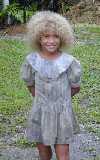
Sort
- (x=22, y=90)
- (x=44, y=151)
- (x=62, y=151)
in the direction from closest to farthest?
(x=62, y=151), (x=44, y=151), (x=22, y=90)

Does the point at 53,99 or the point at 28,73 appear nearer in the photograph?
the point at 53,99

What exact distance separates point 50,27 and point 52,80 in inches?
16.5

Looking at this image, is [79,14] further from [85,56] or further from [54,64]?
[54,64]

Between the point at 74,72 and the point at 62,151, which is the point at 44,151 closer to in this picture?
the point at 62,151

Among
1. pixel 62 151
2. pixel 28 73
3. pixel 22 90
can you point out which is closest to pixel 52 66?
pixel 28 73

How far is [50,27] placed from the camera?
13.8ft

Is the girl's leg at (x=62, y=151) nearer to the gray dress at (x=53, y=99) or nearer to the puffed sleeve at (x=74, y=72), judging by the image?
the gray dress at (x=53, y=99)

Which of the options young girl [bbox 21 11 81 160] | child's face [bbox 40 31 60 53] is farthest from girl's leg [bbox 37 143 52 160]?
child's face [bbox 40 31 60 53]

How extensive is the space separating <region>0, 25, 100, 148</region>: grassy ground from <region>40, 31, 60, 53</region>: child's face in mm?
263

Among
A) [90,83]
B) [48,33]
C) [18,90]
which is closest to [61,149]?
[48,33]

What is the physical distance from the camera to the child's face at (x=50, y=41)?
421 cm

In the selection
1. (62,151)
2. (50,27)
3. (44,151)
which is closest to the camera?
(50,27)

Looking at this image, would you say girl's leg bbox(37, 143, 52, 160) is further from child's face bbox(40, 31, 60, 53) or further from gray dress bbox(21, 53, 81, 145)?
child's face bbox(40, 31, 60, 53)

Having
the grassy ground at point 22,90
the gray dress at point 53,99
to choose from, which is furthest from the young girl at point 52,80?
the grassy ground at point 22,90
